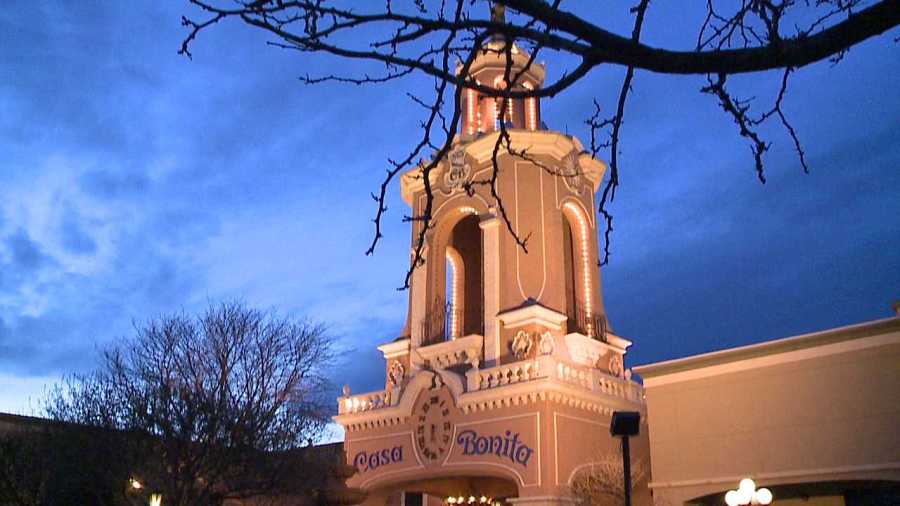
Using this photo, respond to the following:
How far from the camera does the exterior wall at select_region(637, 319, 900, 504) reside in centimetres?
1572

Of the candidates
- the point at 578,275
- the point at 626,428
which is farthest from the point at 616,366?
the point at 626,428

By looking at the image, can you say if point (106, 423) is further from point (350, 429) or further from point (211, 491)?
point (350, 429)

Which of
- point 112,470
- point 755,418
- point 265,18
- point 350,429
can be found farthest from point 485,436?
point 265,18

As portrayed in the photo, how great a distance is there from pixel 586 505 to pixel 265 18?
59.1ft

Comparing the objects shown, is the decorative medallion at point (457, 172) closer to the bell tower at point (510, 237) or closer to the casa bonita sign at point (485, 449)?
the bell tower at point (510, 237)

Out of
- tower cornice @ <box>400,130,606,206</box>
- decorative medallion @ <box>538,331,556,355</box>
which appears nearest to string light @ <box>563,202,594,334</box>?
tower cornice @ <box>400,130,606,206</box>

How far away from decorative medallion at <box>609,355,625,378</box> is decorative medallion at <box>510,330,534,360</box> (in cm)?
320

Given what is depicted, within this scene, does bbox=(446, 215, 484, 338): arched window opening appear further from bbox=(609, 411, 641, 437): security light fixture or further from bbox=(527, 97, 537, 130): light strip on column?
bbox=(609, 411, 641, 437): security light fixture

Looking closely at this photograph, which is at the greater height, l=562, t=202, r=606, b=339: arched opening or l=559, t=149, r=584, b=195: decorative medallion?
l=559, t=149, r=584, b=195: decorative medallion

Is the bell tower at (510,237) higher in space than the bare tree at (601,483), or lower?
higher

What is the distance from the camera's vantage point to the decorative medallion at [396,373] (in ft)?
80.6

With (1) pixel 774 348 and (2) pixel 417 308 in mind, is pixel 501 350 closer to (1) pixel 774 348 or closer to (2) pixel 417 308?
(2) pixel 417 308

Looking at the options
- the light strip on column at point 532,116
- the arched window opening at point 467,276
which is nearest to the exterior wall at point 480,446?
the arched window opening at point 467,276

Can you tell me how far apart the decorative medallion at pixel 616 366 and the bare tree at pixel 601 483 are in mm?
3389
